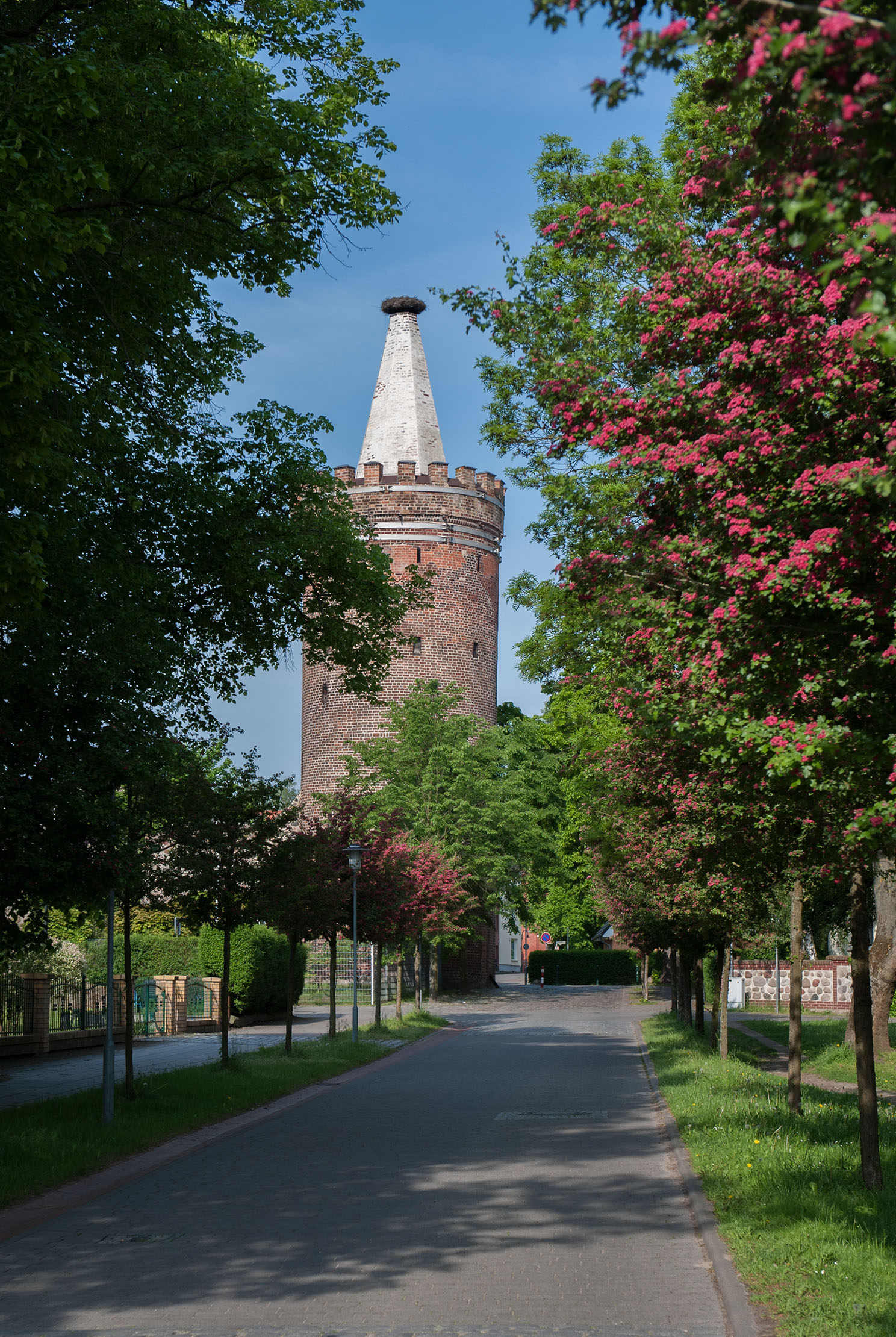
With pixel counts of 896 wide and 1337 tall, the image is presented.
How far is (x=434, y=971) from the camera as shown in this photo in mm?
49625

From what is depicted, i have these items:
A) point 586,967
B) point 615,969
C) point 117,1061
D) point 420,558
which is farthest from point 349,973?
point 117,1061

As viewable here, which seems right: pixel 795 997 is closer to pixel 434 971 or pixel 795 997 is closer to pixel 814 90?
pixel 814 90

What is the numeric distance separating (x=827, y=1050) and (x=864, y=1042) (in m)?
15.1

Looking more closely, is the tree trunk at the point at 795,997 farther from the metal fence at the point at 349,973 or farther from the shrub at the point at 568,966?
the shrub at the point at 568,966

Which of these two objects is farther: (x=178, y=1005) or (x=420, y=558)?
(x=420, y=558)

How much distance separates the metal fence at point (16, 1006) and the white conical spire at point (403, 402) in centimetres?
3340

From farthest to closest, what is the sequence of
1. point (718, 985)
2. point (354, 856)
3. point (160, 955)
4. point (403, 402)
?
point (403, 402), point (160, 955), point (354, 856), point (718, 985)

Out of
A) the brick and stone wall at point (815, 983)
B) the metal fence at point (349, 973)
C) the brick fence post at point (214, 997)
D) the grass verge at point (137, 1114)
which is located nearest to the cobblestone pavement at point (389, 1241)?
the grass verge at point (137, 1114)

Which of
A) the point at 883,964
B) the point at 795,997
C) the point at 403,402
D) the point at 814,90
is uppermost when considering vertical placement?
the point at 403,402

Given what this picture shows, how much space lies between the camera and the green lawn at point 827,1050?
1995 cm

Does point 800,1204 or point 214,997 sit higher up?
point 800,1204

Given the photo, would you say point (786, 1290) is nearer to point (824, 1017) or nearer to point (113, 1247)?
point (113, 1247)

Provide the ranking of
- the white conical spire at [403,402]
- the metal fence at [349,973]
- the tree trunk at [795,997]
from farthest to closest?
the white conical spire at [403,402]
the metal fence at [349,973]
the tree trunk at [795,997]

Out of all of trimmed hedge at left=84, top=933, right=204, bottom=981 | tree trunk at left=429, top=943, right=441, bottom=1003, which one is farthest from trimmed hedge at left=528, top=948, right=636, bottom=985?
trimmed hedge at left=84, top=933, right=204, bottom=981
